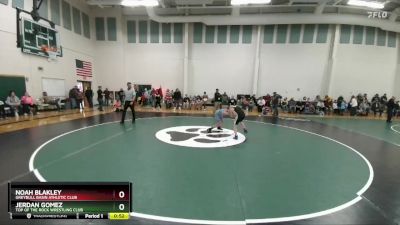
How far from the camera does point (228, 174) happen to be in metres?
4.38

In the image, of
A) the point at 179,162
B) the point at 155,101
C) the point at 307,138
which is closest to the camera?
the point at 179,162

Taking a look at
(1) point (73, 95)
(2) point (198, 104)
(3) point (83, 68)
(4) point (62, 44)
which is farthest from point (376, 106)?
(4) point (62, 44)

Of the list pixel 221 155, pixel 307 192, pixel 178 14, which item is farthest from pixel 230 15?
pixel 307 192

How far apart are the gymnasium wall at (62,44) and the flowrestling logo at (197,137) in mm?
10006

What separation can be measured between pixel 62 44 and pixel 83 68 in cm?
266

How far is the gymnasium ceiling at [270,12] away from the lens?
16.4 m

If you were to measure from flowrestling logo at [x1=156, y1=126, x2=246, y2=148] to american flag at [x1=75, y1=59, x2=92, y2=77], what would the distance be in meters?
12.3

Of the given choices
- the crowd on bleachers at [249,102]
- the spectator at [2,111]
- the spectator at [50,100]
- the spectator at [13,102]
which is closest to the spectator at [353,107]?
the crowd on bleachers at [249,102]

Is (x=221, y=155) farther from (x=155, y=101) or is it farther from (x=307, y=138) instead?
(x=155, y=101)

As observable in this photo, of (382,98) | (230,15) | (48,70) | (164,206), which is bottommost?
(164,206)

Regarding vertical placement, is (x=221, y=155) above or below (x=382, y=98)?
below

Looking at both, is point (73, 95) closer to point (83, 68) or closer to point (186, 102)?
point (83, 68)

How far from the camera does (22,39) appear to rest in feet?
40.1

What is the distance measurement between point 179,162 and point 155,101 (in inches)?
512
